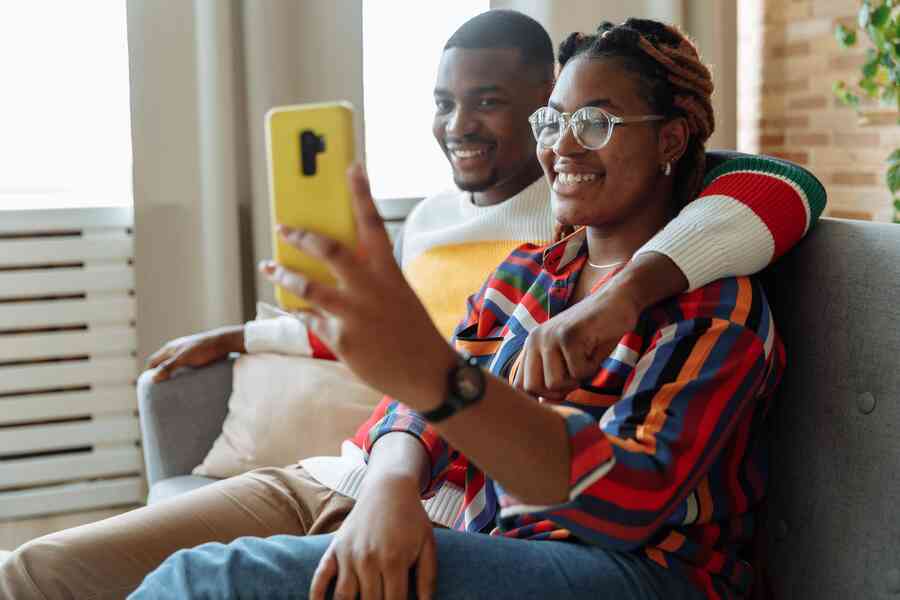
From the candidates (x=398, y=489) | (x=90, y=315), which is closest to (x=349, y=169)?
(x=398, y=489)

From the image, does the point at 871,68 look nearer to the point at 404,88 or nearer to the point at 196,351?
the point at 404,88

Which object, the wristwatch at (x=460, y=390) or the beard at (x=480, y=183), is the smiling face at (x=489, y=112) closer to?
the beard at (x=480, y=183)

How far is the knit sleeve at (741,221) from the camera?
3.72 ft

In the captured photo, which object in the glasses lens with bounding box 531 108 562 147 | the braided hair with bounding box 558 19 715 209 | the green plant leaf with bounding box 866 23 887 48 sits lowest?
the glasses lens with bounding box 531 108 562 147

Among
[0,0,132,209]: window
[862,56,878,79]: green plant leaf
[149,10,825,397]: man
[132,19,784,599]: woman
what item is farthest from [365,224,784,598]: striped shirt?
[0,0,132,209]: window

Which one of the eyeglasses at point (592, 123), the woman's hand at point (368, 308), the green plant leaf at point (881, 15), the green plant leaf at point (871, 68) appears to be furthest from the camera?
the green plant leaf at point (871, 68)

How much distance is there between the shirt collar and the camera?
1378 mm

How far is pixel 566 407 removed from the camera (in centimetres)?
96

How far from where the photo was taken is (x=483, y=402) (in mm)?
825

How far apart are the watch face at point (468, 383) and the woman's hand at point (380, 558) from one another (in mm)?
254

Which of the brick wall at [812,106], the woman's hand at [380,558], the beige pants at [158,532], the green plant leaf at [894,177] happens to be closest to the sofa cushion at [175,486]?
the beige pants at [158,532]

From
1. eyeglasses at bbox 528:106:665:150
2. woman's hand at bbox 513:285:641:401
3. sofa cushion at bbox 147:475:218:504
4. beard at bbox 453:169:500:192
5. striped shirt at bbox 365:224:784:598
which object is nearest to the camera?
striped shirt at bbox 365:224:784:598

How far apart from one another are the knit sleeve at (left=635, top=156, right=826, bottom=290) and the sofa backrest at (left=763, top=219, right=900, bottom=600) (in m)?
0.06

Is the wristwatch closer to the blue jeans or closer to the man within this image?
the blue jeans
